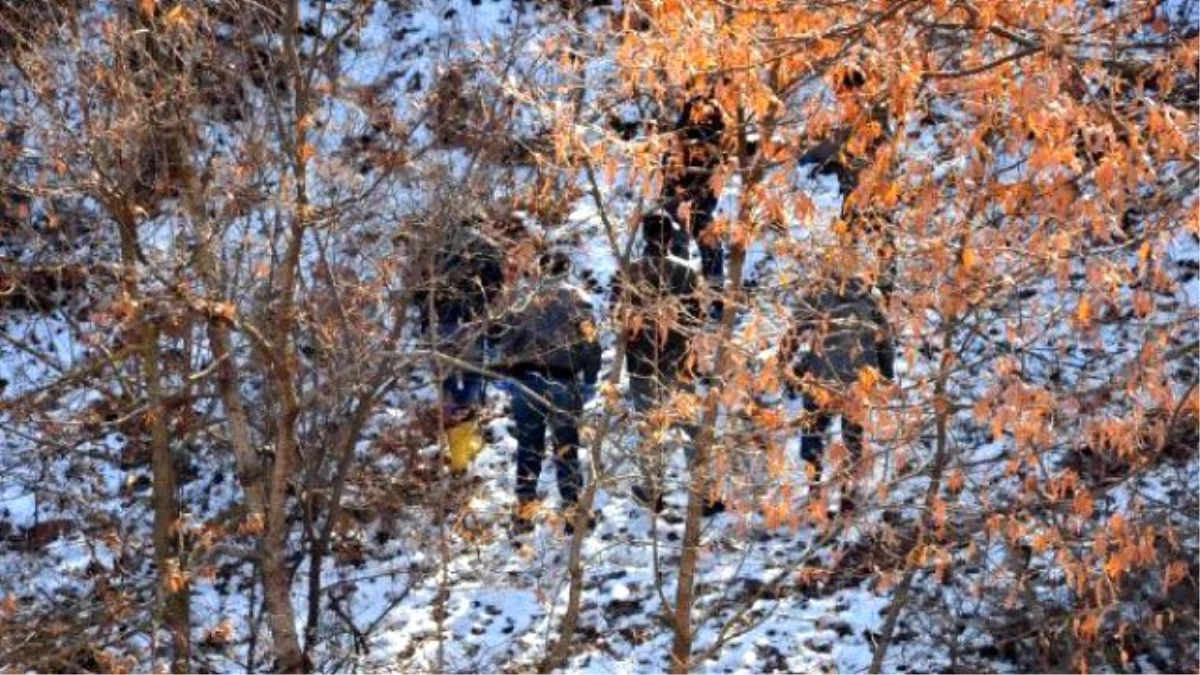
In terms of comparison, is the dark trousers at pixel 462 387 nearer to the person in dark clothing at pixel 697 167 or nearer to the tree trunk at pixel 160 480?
the person in dark clothing at pixel 697 167

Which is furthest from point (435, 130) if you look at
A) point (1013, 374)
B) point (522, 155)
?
point (1013, 374)

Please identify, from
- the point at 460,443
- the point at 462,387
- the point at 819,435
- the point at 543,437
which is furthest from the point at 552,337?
the point at 819,435

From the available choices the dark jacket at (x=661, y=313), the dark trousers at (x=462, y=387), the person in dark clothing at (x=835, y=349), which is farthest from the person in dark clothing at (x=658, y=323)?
the dark trousers at (x=462, y=387)

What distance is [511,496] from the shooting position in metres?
12.5

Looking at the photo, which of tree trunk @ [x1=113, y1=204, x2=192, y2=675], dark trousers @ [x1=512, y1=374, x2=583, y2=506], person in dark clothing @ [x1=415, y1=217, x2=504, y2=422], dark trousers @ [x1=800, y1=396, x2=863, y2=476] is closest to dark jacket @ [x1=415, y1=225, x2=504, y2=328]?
person in dark clothing @ [x1=415, y1=217, x2=504, y2=422]

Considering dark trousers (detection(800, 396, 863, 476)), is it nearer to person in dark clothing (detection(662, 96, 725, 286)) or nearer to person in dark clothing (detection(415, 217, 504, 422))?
person in dark clothing (detection(662, 96, 725, 286))

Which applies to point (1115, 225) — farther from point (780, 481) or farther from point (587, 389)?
point (587, 389)

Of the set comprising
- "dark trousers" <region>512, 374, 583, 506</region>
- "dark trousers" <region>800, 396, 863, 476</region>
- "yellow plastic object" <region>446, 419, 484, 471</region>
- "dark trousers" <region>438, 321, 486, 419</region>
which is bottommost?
"dark trousers" <region>800, 396, 863, 476</region>

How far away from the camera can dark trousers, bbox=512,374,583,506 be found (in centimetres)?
1130

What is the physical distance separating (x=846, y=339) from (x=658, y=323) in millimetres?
2319

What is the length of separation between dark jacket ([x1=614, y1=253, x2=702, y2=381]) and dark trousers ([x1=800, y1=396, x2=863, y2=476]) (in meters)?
0.75

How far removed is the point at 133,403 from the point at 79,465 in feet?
6.01

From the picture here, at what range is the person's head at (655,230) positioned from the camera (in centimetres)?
1010

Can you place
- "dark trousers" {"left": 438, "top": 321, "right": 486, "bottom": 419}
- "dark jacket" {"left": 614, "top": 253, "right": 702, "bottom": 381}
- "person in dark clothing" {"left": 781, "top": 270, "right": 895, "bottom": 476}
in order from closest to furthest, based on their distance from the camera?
"person in dark clothing" {"left": 781, "top": 270, "right": 895, "bottom": 476}
"dark jacket" {"left": 614, "top": 253, "right": 702, "bottom": 381}
"dark trousers" {"left": 438, "top": 321, "right": 486, "bottom": 419}
